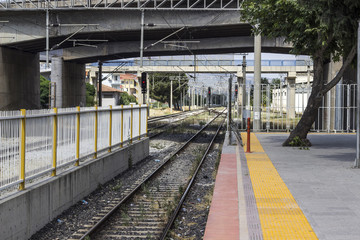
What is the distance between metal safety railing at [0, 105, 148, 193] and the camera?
7.45m

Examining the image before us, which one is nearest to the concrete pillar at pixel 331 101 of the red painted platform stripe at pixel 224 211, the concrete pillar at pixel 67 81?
the red painted platform stripe at pixel 224 211

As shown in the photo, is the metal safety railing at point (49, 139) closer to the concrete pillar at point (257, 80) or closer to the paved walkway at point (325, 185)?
the paved walkway at point (325, 185)

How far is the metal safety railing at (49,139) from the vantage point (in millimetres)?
7445

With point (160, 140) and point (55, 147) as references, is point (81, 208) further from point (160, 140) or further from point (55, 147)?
point (160, 140)

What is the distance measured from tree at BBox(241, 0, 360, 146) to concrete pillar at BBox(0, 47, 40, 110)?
16.7 m

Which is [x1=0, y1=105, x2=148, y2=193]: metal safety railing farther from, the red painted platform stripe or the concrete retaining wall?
the red painted platform stripe

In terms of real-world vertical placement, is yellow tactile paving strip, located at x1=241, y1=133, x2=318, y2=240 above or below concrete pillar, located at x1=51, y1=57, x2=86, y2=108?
below

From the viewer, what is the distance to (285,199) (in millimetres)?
9133

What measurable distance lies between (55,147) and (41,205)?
4.96 feet

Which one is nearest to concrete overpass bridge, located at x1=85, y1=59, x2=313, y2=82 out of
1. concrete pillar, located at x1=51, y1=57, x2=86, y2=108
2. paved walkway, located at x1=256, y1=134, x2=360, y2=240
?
concrete pillar, located at x1=51, y1=57, x2=86, y2=108

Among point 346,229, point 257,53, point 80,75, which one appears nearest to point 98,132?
point 346,229

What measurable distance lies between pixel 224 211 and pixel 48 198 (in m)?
3.04

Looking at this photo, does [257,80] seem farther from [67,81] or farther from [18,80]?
[67,81]

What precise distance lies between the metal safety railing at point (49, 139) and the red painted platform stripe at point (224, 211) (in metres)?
3.06
